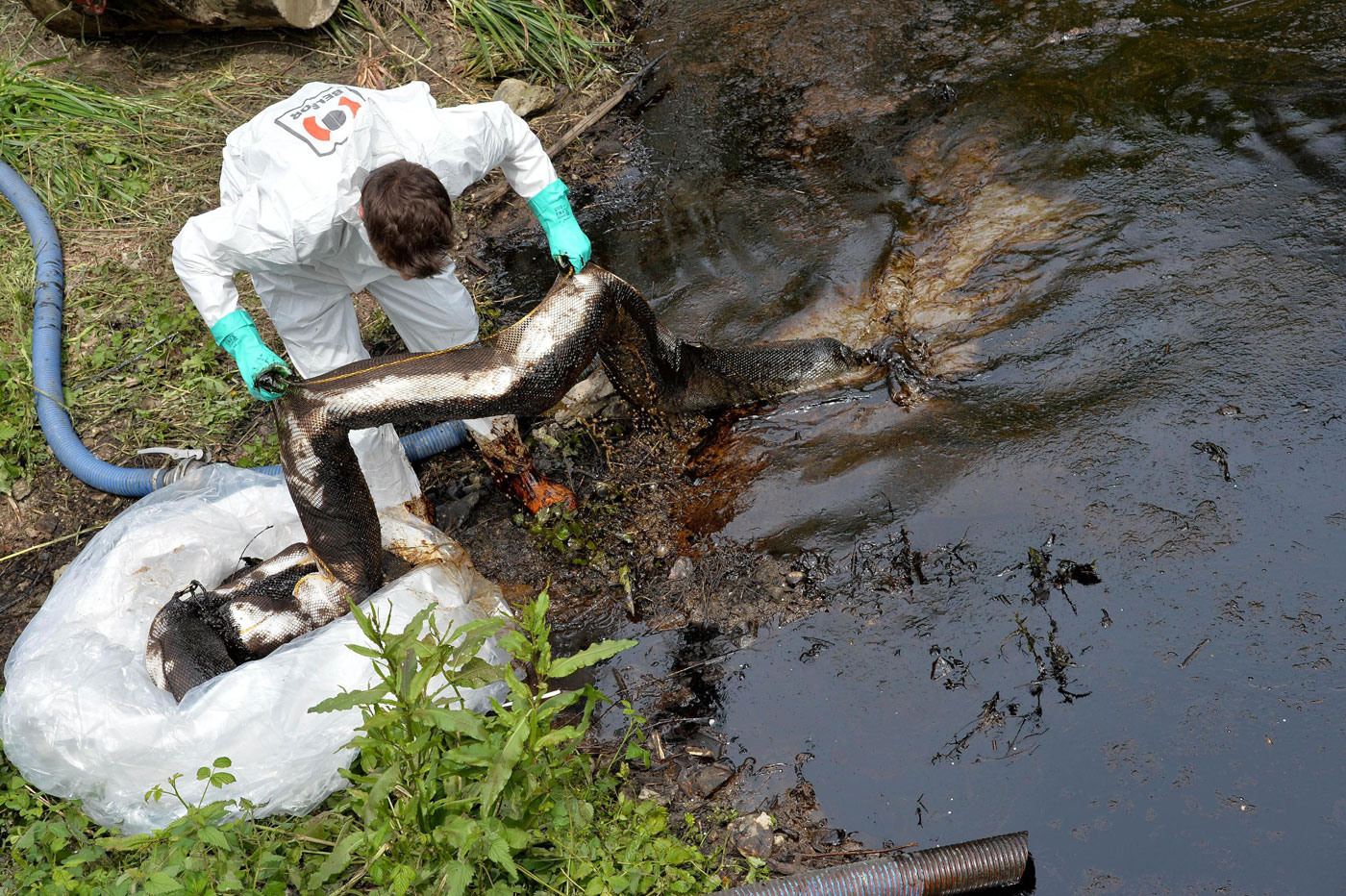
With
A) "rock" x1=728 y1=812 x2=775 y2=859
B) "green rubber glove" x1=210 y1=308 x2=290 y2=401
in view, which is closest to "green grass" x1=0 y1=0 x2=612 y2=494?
"green rubber glove" x1=210 y1=308 x2=290 y2=401

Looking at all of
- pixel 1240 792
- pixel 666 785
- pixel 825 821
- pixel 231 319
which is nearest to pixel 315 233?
pixel 231 319

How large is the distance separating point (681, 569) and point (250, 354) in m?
1.64

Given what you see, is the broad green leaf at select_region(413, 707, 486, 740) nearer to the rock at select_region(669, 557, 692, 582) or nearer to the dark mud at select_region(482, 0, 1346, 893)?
the dark mud at select_region(482, 0, 1346, 893)

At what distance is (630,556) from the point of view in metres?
3.59

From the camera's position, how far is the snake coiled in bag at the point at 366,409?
3037 millimetres

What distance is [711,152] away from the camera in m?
5.04

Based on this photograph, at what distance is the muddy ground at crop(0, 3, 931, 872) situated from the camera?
2867 millimetres

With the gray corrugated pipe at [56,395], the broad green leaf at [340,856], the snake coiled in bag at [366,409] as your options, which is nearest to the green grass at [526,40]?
the gray corrugated pipe at [56,395]

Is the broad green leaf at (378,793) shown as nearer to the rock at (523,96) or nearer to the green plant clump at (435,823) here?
the green plant clump at (435,823)

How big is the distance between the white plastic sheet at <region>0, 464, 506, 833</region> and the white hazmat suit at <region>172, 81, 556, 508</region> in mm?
1080

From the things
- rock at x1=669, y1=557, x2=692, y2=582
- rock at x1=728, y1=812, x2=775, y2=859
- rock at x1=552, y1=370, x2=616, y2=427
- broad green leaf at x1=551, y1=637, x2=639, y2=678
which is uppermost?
broad green leaf at x1=551, y1=637, x2=639, y2=678

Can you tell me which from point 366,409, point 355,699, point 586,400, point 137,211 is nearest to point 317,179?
point 366,409

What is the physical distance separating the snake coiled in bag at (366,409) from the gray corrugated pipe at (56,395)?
2.43 ft

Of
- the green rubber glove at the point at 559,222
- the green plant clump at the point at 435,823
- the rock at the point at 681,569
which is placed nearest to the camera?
the green plant clump at the point at 435,823
